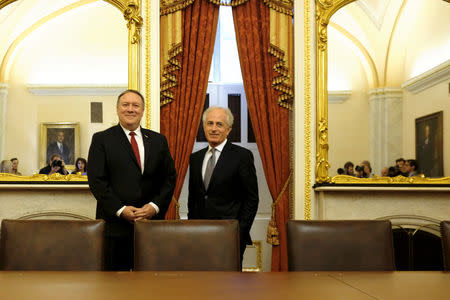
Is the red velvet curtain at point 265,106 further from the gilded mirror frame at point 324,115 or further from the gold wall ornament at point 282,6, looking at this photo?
the gilded mirror frame at point 324,115

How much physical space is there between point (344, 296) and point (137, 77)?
10.2ft

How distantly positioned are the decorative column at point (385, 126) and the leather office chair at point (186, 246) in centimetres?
248

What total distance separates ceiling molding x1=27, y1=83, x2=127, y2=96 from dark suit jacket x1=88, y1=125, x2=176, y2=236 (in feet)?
4.27

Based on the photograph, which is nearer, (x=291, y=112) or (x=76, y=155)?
(x=76, y=155)

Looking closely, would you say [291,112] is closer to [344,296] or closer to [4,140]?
[4,140]

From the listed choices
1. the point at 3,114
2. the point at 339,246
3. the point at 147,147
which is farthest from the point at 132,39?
the point at 339,246

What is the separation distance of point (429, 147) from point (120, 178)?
2.65m

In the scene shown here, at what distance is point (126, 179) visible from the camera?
277 cm

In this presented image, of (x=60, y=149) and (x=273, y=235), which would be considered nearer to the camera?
(x=60, y=149)

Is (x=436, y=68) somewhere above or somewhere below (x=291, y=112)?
above

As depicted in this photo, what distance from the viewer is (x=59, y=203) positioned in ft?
13.1

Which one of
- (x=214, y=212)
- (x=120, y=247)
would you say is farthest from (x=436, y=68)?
(x=120, y=247)

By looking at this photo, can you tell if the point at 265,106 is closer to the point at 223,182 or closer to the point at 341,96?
the point at 341,96

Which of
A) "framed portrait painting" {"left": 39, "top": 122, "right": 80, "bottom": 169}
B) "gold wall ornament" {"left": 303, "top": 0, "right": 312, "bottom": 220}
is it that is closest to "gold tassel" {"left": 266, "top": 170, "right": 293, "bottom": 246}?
"gold wall ornament" {"left": 303, "top": 0, "right": 312, "bottom": 220}
